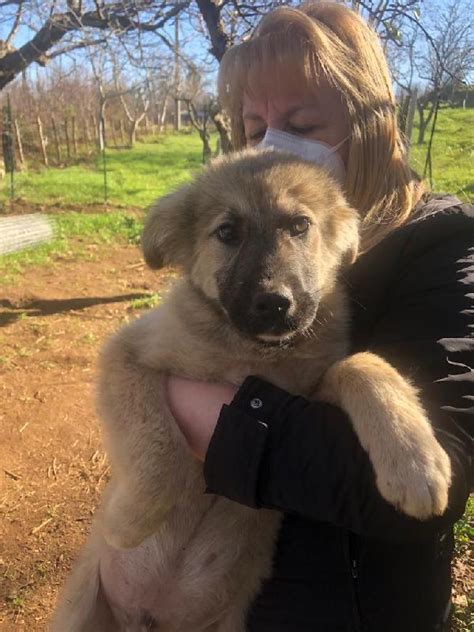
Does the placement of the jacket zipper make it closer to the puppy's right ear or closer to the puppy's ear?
the puppy's ear

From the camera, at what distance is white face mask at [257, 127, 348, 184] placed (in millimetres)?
2332

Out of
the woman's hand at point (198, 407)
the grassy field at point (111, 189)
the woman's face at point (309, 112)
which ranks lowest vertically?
the grassy field at point (111, 189)

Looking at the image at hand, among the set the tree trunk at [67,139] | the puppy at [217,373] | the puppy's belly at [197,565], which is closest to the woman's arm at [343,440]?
the puppy at [217,373]

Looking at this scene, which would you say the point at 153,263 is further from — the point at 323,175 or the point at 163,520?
the point at 163,520

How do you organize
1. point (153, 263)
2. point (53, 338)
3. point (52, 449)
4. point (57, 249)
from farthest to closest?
point (57, 249) < point (53, 338) < point (52, 449) < point (153, 263)

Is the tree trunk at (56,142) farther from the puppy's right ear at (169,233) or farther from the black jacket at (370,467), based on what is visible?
the black jacket at (370,467)

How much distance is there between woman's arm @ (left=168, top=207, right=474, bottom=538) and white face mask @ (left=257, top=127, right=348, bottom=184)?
32.5 inches

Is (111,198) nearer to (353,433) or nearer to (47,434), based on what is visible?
(47,434)

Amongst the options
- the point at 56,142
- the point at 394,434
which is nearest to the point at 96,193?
the point at 56,142

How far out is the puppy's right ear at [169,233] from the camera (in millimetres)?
2357

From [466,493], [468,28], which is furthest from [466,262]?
[468,28]

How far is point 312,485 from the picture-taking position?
1437 mm

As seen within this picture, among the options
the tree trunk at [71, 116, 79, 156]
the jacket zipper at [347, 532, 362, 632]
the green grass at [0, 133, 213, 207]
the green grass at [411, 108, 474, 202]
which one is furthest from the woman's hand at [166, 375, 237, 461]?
the tree trunk at [71, 116, 79, 156]

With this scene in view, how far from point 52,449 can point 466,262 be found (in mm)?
3372
